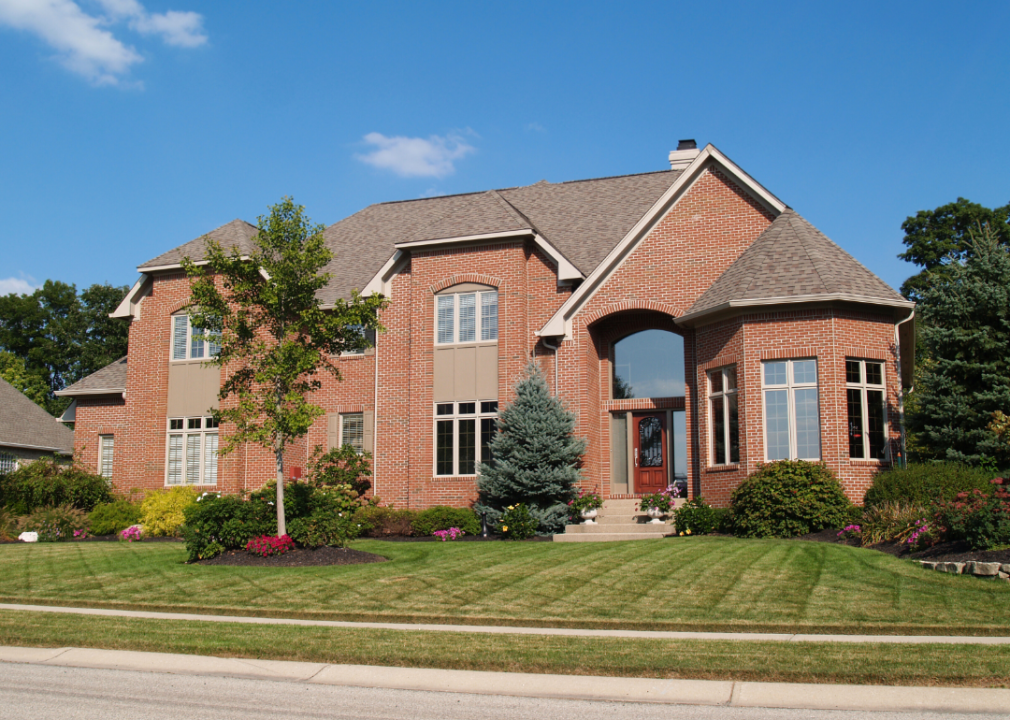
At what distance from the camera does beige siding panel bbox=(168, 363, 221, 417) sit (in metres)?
26.9

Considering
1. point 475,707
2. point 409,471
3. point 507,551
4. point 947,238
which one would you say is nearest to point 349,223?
point 409,471

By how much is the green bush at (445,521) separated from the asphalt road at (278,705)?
→ 13.9 m

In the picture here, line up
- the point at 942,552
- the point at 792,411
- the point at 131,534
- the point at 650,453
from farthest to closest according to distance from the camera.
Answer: the point at 650,453, the point at 131,534, the point at 792,411, the point at 942,552

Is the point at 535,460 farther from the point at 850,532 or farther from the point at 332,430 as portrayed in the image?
the point at 332,430

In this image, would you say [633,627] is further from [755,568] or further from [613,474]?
[613,474]

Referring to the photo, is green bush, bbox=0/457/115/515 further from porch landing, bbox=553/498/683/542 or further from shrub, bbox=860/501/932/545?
shrub, bbox=860/501/932/545

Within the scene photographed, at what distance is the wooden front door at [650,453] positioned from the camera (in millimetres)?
23688

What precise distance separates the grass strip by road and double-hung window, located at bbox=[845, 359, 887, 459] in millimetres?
11706

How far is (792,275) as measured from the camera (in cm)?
2016

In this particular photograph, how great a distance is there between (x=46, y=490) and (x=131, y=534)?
4520 millimetres

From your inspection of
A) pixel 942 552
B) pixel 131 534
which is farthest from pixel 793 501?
pixel 131 534

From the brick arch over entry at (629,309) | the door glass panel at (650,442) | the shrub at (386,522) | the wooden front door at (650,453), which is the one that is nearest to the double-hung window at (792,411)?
the brick arch over entry at (629,309)

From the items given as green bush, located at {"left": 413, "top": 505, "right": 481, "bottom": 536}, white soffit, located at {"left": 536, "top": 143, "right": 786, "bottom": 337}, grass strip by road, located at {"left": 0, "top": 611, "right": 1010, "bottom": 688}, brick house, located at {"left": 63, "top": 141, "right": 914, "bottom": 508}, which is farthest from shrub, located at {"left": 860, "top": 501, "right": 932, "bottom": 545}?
green bush, located at {"left": 413, "top": 505, "right": 481, "bottom": 536}

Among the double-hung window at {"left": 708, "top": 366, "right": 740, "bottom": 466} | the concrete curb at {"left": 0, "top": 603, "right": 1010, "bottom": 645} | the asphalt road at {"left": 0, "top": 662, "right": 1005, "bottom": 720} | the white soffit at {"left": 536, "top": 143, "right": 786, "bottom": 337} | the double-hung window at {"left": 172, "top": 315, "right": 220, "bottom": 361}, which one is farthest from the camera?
the double-hung window at {"left": 172, "top": 315, "right": 220, "bottom": 361}
